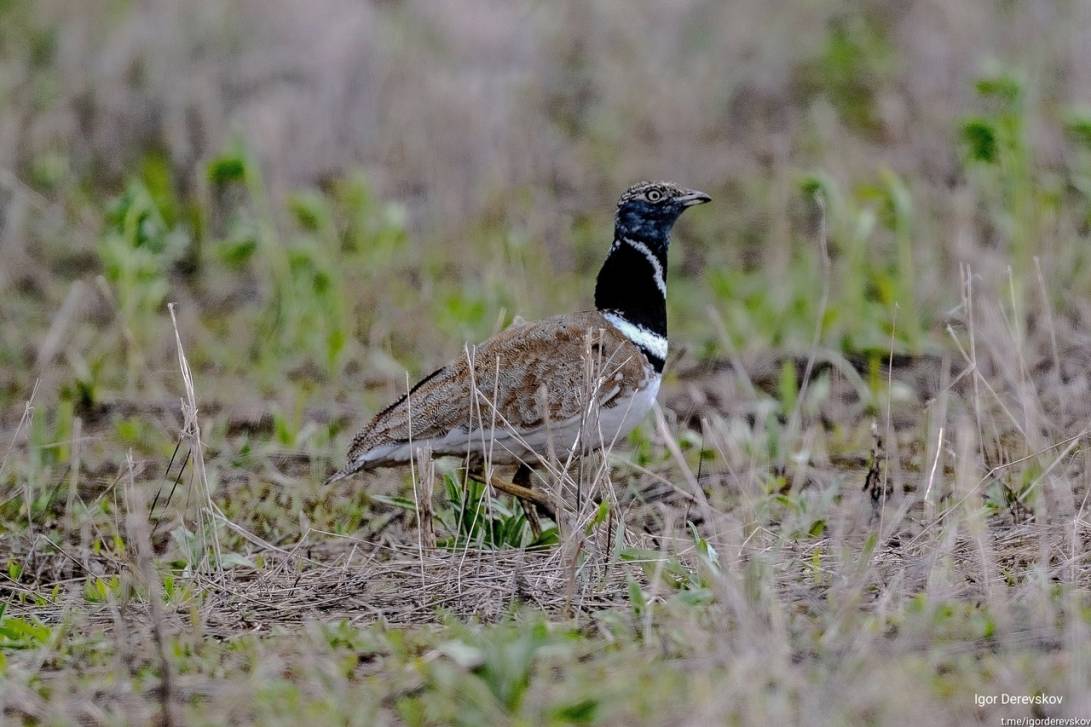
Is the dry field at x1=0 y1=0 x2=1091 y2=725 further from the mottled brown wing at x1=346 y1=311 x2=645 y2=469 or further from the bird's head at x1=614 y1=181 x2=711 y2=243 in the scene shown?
the bird's head at x1=614 y1=181 x2=711 y2=243

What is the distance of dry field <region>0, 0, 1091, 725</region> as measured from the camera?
Answer: 3447 millimetres

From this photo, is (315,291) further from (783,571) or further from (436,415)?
(783,571)

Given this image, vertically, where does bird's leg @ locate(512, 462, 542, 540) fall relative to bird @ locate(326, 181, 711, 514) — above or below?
below

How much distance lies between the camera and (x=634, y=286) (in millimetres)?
5371

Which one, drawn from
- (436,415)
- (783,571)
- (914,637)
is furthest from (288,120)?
(914,637)

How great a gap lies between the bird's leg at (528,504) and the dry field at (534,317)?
3.1 inches

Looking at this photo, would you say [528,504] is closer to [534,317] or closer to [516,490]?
[516,490]

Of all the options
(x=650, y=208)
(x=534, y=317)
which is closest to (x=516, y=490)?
(x=650, y=208)

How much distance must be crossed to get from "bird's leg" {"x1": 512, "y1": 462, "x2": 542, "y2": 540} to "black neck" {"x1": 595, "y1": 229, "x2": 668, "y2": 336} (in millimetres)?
679

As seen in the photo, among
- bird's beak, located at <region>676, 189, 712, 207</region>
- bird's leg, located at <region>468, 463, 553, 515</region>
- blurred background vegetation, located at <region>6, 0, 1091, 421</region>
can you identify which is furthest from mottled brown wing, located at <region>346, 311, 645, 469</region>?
blurred background vegetation, located at <region>6, 0, 1091, 421</region>

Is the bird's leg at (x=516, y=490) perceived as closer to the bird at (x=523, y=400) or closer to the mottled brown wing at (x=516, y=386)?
the bird at (x=523, y=400)

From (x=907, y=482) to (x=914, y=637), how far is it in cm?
214

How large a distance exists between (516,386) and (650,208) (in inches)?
37.9

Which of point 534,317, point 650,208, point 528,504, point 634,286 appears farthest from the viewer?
point 534,317
